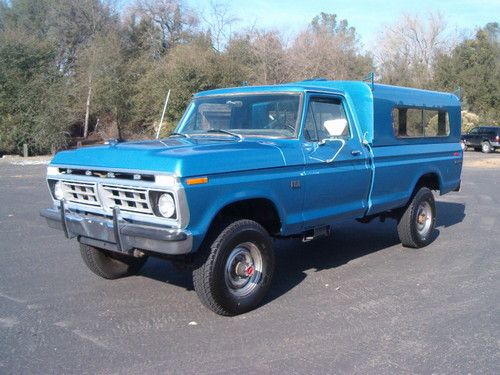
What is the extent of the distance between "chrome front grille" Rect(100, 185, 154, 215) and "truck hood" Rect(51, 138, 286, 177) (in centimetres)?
18

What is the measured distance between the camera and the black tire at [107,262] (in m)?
5.85

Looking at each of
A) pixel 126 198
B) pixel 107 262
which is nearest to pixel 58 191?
pixel 107 262

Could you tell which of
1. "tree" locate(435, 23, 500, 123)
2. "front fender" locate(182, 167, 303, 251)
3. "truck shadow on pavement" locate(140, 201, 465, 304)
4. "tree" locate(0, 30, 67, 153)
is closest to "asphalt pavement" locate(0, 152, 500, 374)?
"truck shadow on pavement" locate(140, 201, 465, 304)

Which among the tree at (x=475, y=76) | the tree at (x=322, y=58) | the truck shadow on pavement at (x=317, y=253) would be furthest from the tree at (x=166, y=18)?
the truck shadow on pavement at (x=317, y=253)

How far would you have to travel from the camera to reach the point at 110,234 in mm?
4738

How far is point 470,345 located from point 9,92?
2841cm

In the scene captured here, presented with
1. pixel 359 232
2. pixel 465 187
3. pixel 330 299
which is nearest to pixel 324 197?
pixel 330 299

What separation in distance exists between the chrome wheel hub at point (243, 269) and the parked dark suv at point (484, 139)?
29589 mm

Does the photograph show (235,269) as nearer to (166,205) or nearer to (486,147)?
(166,205)

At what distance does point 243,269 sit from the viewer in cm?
511

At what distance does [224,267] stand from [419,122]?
419 centimetres

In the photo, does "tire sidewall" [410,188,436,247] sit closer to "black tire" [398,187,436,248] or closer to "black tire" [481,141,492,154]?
"black tire" [398,187,436,248]

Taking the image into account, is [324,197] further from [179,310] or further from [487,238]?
[487,238]

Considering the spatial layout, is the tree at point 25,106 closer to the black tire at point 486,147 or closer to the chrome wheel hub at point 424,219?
the chrome wheel hub at point 424,219
